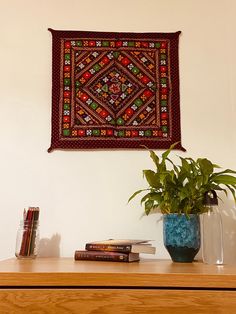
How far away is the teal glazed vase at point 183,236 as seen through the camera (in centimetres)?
119

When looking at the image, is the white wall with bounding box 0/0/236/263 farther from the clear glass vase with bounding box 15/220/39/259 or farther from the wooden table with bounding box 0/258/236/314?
the wooden table with bounding box 0/258/236/314

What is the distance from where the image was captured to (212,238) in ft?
3.90

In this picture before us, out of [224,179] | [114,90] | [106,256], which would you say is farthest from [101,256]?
[114,90]

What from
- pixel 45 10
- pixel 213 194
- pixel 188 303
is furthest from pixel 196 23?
pixel 188 303

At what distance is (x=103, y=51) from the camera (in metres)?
1.56

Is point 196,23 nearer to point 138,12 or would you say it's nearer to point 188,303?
point 138,12

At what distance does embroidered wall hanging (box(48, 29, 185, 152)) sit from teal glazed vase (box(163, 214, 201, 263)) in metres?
0.39

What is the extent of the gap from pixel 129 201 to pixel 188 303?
24.0 inches

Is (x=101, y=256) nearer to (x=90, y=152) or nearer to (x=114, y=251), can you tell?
(x=114, y=251)

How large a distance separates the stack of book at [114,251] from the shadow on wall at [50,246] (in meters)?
0.22

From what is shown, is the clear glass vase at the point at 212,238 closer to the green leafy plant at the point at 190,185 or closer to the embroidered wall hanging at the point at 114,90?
the green leafy plant at the point at 190,185

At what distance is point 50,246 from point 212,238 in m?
0.65

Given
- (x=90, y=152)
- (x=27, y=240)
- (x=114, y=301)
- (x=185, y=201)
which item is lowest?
(x=114, y=301)

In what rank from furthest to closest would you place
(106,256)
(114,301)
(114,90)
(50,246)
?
(114,90) → (50,246) → (106,256) → (114,301)
